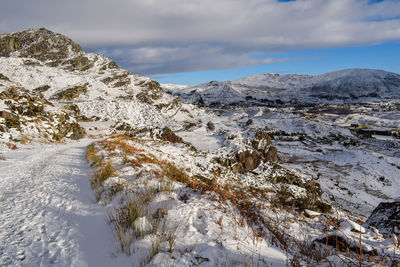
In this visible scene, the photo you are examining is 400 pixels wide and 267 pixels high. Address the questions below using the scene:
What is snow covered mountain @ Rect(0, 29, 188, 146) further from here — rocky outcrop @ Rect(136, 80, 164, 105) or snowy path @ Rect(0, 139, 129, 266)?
snowy path @ Rect(0, 139, 129, 266)

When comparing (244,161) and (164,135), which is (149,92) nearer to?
(164,135)

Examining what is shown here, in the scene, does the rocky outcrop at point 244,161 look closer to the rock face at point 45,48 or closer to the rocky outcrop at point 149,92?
the rocky outcrop at point 149,92

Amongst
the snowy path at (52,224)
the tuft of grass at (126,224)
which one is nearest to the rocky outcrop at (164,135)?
the snowy path at (52,224)

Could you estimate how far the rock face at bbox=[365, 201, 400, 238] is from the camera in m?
4.78

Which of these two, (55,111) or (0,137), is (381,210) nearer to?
(0,137)

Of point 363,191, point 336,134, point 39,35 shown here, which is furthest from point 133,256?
point 39,35

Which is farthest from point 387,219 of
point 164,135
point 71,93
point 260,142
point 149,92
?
point 149,92

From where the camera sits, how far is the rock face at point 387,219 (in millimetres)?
4781

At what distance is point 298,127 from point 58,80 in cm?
7152

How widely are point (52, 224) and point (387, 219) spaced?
8.01 meters

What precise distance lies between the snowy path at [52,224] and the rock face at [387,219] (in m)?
6.15

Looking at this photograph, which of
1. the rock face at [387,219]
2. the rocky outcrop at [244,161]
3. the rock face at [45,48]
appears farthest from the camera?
the rock face at [45,48]

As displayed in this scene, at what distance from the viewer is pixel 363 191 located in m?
27.9

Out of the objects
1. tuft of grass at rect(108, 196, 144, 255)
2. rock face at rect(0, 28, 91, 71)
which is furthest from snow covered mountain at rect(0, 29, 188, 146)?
tuft of grass at rect(108, 196, 144, 255)
